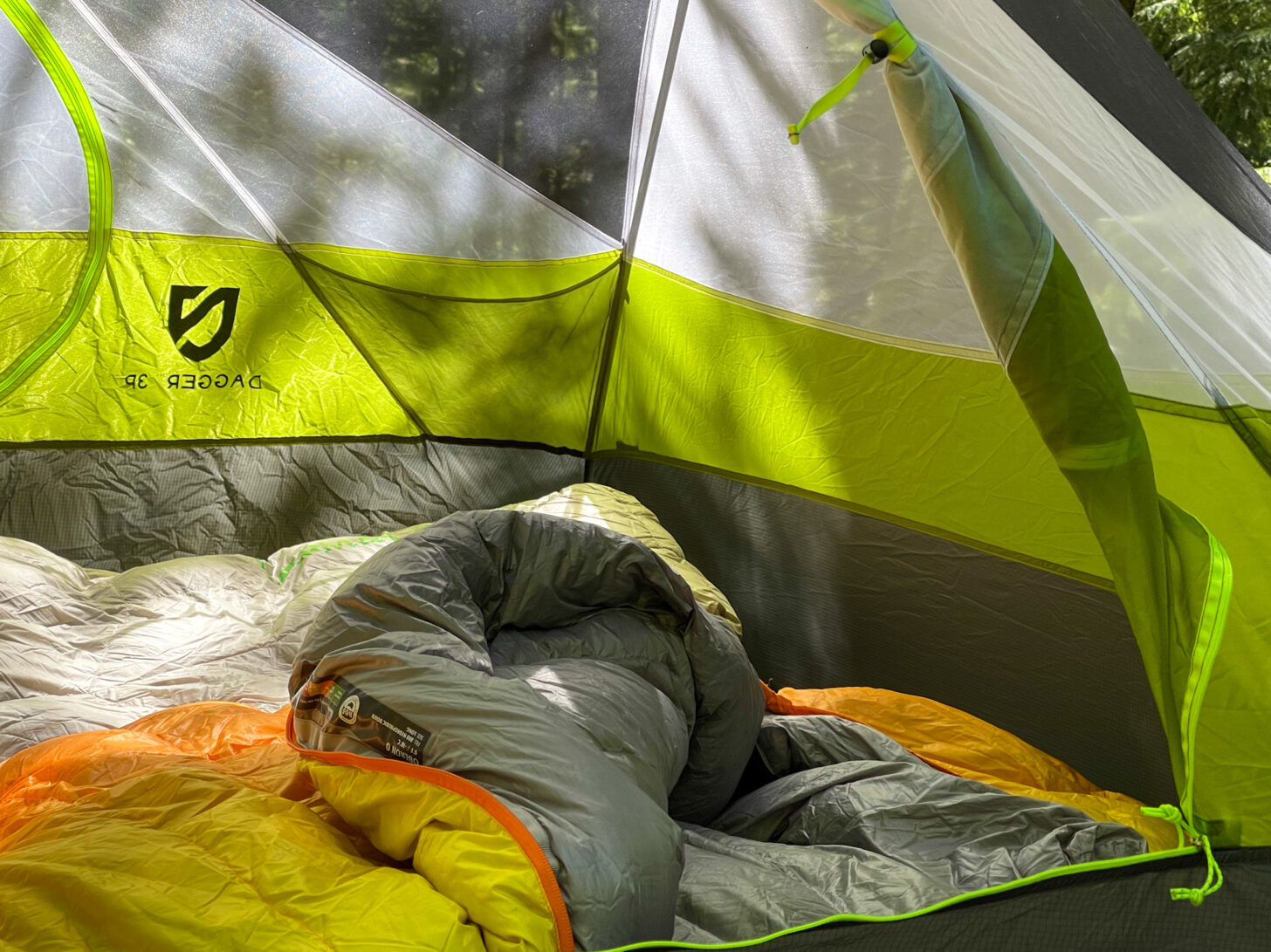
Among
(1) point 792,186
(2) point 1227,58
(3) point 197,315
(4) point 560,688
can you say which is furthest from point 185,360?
(2) point 1227,58

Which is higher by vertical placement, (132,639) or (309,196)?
(309,196)

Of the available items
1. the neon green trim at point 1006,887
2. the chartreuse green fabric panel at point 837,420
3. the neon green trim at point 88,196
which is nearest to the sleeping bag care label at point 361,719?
the neon green trim at point 1006,887

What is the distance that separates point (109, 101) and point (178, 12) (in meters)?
0.21

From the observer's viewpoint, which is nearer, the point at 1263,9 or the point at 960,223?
the point at 960,223

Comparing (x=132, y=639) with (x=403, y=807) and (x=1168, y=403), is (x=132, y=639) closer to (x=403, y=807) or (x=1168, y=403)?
(x=403, y=807)

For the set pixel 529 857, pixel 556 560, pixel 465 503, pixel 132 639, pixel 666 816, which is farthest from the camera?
pixel 465 503

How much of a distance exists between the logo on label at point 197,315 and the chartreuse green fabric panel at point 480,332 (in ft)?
0.61

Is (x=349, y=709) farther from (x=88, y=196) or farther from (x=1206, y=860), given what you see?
(x=88, y=196)

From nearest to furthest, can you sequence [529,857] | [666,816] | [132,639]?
[529,857] < [666,816] < [132,639]

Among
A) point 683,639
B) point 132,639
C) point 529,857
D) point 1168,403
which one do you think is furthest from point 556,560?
point 132,639

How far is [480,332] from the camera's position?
236 cm

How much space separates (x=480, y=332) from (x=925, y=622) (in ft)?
3.86

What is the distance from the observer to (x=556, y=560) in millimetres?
1299

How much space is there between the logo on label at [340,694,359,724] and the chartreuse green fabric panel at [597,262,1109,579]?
1036mm
